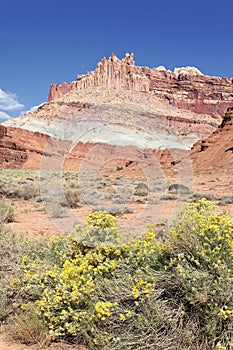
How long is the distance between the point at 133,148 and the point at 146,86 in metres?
95.0

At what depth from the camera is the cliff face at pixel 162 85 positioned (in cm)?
13412

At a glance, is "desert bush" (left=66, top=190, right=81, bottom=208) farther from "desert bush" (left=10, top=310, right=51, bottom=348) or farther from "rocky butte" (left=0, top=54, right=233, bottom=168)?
"desert bush" (left=10, top=310, right=51, bottom=348)

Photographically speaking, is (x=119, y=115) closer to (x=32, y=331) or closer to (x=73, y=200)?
(x=73, y=200)

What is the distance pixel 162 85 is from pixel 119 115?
95.8 m

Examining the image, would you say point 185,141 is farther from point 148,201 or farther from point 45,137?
point 148,201

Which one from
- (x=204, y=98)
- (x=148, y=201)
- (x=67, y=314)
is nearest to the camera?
(x=67, y=314)

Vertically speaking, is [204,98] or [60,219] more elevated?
[204,98]

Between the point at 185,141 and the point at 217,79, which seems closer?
the point at 185,141

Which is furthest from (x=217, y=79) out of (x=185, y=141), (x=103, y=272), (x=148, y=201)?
(x=103, y=272)

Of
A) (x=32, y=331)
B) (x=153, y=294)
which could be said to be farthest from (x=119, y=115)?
(x=153, y=294)

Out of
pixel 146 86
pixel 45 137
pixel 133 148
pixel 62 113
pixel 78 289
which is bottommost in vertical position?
pixel 78 289

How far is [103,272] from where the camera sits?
11.8 ft

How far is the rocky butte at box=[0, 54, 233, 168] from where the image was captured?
54.5 m

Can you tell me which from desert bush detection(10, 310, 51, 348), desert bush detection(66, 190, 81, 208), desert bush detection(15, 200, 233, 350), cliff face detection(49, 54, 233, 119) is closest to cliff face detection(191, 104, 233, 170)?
desert bush detection(66, 190, 81, 208)
